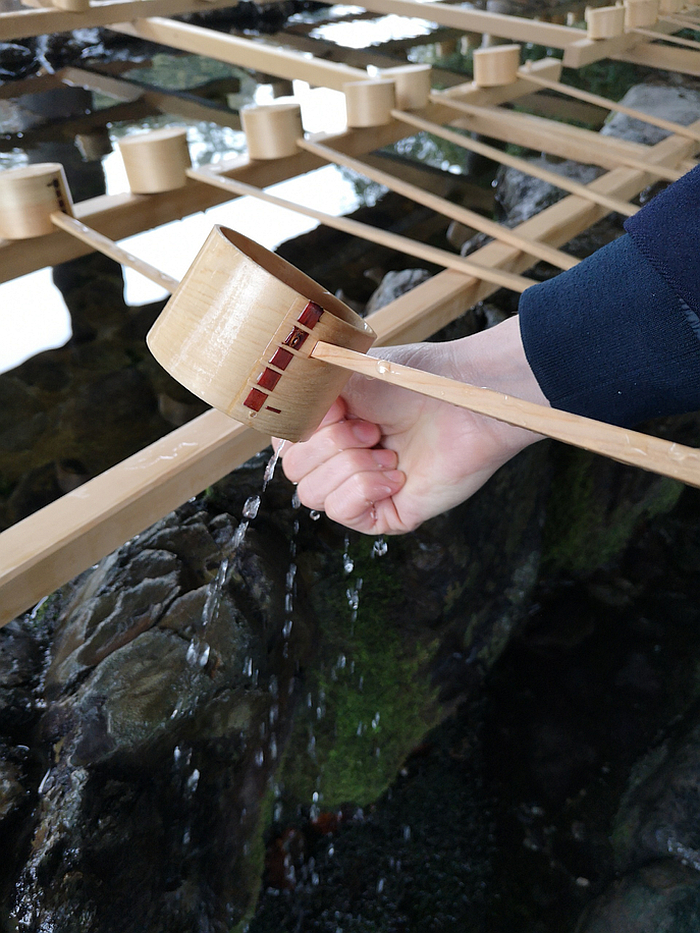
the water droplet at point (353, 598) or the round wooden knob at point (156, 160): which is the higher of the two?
the round wooden knob at point (156, 160)

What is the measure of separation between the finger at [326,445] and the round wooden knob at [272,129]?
1791 millimetres

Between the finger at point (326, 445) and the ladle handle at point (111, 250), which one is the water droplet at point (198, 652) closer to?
the finger at point (326, 445)

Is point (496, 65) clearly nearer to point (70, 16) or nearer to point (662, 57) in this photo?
point (662, 57)

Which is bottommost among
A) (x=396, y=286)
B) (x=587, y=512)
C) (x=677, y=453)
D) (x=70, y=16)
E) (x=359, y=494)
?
(x=587, y=512)

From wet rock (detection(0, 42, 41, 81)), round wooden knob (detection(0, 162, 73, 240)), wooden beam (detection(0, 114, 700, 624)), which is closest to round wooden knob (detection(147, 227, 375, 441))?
wooden beam (detection(0, 114, 700, 624))

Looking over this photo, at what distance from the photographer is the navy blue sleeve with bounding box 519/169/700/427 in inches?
51.5

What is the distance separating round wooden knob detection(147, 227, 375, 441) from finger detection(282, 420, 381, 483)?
341 mm

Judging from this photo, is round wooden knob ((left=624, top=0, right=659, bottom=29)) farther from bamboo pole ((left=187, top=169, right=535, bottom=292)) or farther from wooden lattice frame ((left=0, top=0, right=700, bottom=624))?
bamboo pole ((left=187, top=169, right=535, bottom=292))

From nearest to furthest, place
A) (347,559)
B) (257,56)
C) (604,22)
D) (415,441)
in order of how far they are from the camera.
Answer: (415,441) → (347,559) → (257,56) → (604,22)

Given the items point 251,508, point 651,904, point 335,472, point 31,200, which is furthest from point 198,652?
point 31,200

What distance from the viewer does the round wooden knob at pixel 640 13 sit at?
4684mm

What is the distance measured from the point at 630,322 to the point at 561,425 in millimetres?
439

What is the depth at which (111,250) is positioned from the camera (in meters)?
2.16

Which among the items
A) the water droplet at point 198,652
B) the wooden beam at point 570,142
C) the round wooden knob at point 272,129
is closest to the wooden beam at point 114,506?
the water droplet at point 198,652
